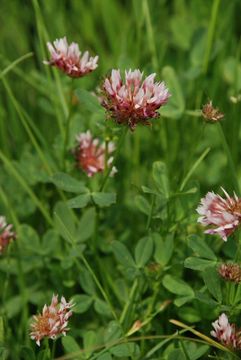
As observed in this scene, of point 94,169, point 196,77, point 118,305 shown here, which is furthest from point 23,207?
point 196,77

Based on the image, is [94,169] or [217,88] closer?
[94,169]

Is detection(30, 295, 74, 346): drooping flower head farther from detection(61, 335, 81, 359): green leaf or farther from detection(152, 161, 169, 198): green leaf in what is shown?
detection(152, 161, 169, 198): green leaf

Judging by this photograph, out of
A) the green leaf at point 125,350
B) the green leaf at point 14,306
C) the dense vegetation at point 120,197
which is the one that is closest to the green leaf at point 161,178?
the dense vegetation at point 120,197

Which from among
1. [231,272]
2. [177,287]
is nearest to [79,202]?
[177,287]

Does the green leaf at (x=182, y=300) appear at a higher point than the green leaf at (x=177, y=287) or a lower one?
lower

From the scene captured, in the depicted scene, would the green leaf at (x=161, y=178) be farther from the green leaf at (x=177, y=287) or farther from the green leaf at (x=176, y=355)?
the green leaf at (x=176, y=355)

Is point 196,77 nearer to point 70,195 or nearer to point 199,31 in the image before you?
point 199,31
